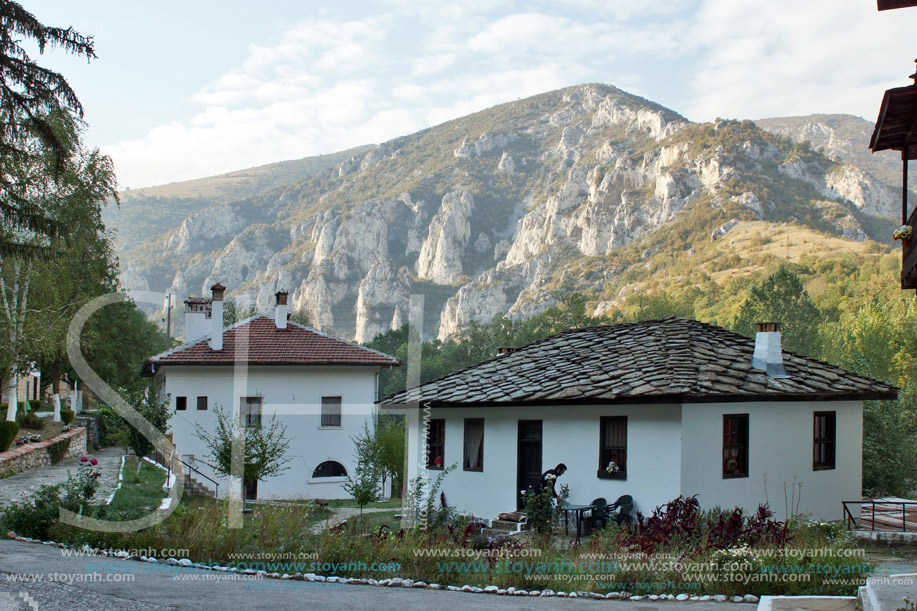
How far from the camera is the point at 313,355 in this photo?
2817 centimetres

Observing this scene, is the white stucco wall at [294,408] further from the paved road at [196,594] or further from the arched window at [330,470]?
the paved road at [196,594]

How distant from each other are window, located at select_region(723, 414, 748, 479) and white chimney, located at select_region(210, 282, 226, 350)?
61.6 feet

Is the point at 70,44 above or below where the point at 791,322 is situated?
above

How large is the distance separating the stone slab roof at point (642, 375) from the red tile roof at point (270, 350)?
8918 millimetres

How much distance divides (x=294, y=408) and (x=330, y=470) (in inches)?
107

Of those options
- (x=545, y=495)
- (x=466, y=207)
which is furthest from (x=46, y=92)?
(x=466, y=207)

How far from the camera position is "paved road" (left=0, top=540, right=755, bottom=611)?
6.93 meters

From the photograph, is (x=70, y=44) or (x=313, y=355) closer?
(x=70, y=44)

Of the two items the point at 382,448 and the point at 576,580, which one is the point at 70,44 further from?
the point at 382,448

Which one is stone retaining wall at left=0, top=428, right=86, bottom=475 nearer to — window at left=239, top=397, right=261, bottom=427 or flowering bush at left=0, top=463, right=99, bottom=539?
window at left=239, top=397, right=261, bottom=427

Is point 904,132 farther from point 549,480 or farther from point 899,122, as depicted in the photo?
point 549,480

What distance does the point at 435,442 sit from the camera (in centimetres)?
1830

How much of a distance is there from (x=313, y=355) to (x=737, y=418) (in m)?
17.5

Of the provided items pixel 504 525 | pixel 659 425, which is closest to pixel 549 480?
pixel 659 425
